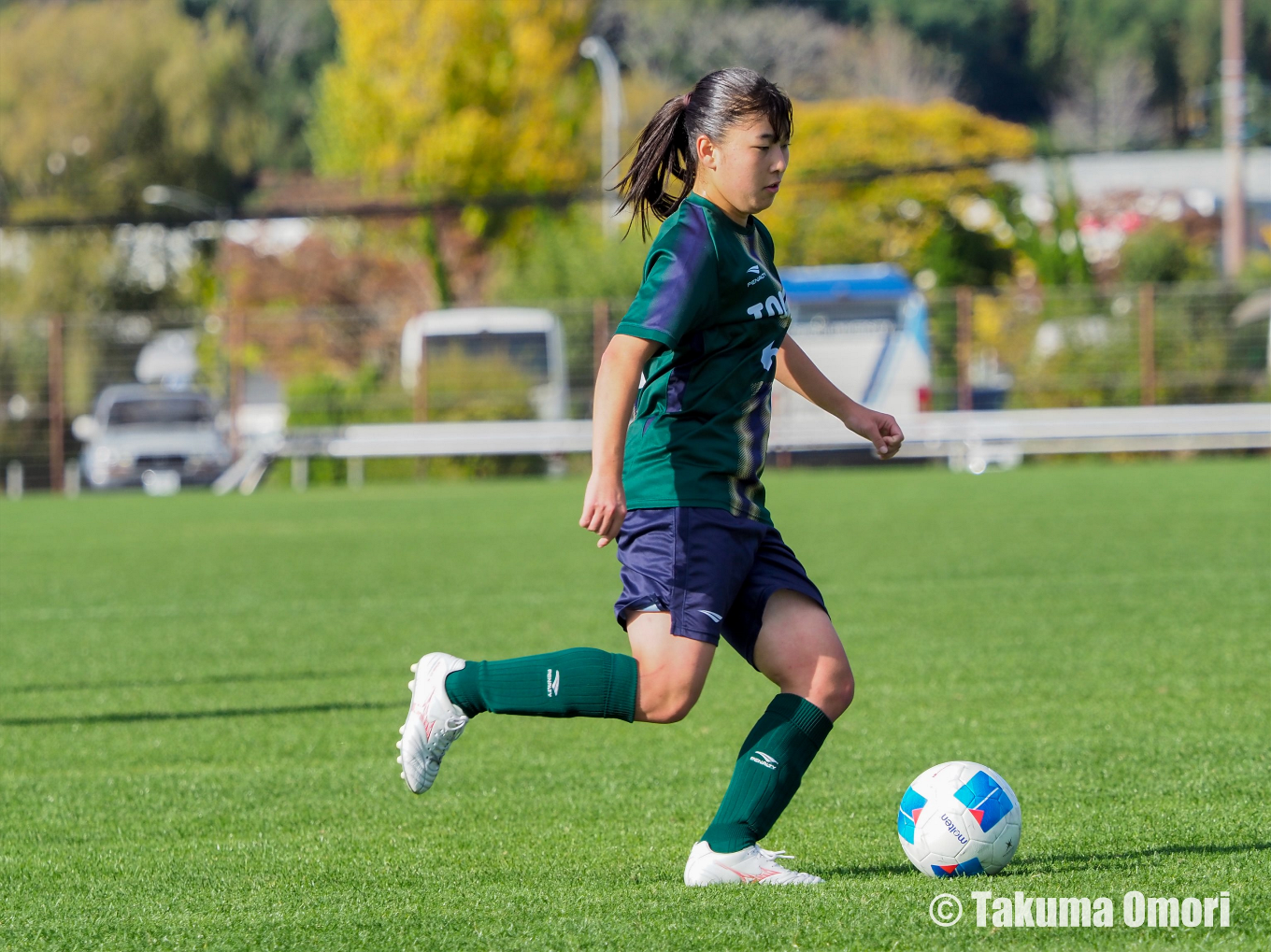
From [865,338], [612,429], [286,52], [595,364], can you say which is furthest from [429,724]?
[286,52]

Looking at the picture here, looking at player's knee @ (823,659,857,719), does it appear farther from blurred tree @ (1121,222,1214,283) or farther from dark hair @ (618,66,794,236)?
blurred tree @ (1121,222,1214,283)

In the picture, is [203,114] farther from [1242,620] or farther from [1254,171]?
[1242,620]

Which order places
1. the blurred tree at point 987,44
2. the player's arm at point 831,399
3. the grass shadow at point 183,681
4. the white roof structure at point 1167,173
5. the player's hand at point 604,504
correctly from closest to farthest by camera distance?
the player's hand at point 604,504 → the player's arm at point 831,399 → the grass shadow at point 183,681 → the white roof structure at point 1167,173 → the blurred tree at point 987,44

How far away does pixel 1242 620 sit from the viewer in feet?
27.8

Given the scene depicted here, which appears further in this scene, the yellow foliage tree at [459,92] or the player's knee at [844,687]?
the yellow foliage tree at [459,92]

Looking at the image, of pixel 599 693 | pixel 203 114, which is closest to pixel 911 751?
pixel 599 693

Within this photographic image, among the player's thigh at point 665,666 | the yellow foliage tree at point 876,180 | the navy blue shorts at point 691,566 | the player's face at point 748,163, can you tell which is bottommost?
the player's thigh at point 665,666

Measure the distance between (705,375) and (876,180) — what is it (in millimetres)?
35575

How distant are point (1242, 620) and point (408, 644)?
4235mm

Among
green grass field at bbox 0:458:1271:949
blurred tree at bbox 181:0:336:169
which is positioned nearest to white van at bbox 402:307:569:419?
green grass field at bbox 0:458:1271:949

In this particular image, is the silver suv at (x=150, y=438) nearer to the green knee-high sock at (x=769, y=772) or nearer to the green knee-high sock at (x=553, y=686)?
the green knee-high sock at (x=553, y=686)

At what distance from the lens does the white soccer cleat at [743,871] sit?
3730 millimetres

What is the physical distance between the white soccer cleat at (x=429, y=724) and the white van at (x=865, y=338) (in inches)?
864

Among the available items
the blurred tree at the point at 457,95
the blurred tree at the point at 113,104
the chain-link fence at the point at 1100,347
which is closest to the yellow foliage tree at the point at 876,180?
the blurred tree at the point at 457,95
